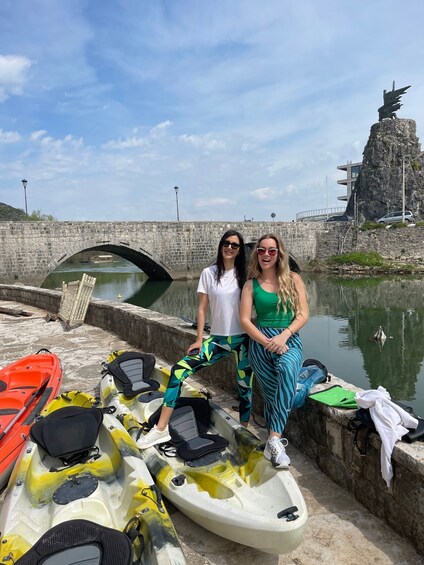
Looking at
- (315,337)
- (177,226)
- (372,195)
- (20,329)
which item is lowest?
(315,337)

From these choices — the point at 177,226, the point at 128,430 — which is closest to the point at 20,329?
the point at 128,430

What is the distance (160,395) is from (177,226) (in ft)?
73.7

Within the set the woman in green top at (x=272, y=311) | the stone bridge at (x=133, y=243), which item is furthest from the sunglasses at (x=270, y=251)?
the stone bridge at (x=133, y=243)

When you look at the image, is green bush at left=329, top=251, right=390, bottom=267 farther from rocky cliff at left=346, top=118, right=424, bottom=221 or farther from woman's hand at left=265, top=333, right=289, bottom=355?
woman's hand at left=265, top=333, right=289, bottom=355

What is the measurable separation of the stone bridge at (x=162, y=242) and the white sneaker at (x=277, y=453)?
2049 centimetres

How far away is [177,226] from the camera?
25.6 m

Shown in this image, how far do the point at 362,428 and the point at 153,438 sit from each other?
127 cm

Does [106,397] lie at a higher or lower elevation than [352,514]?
higher

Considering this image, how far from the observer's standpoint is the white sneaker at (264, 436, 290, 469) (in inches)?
90.4

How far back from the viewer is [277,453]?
91.5 inches

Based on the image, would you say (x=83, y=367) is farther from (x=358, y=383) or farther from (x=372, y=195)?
(x=372, y=195)

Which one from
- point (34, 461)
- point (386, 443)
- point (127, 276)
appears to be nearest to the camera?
point (386, 443)

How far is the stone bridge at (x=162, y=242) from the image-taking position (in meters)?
20.7

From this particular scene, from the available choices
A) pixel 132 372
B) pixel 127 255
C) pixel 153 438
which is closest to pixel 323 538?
pixel 153 438
